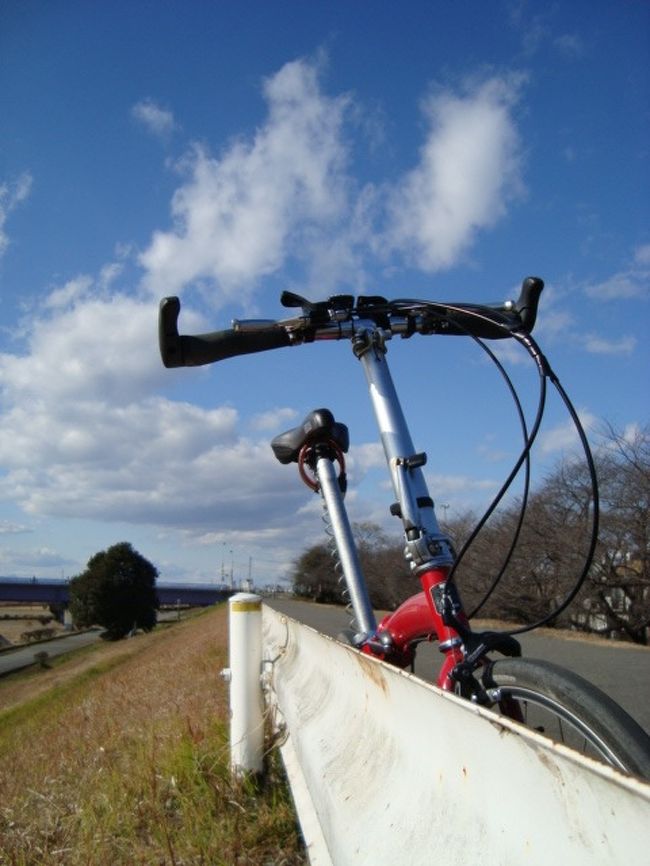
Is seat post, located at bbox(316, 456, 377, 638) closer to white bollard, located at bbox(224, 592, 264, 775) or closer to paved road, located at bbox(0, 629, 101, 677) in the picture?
white bollard, located at bbox(224, 592, 264, 775)

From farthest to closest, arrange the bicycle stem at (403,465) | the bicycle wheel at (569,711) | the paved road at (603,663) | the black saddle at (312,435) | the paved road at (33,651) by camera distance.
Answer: the paved road at (33,651) < the paved road at (603,663) < the black saddle at (312,435) < the bicycle stem at (403,465) < the bicycle wheel at (569,711)

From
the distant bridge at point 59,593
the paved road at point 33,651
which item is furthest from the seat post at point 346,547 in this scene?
the distant bridge at point 59,593

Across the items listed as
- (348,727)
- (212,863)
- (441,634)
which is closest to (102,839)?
(212,863)

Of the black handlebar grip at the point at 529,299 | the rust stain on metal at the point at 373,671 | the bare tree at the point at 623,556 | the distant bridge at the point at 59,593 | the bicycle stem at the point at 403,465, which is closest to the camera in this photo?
the rust stain on metal at the point at 373,671

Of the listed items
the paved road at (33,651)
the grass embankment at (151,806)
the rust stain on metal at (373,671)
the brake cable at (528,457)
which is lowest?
the grass embankment at (151,806)

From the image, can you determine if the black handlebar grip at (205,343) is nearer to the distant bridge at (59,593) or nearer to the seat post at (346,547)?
the seat post at (346,547)

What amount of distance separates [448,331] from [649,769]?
1.81 m

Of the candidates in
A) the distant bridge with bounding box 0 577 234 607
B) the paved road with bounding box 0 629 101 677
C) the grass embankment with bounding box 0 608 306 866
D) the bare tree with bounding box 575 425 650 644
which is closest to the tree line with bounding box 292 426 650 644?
the bare tree with bounding box 575 425 650 644

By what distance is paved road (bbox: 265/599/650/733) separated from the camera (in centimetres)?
675

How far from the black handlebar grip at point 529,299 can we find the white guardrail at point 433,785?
1264 millimetres

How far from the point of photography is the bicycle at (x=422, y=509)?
5.70 feet

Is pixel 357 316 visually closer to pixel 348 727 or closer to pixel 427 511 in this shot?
pixel 427 511

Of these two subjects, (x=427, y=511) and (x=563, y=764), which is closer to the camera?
(x=563, y=764)

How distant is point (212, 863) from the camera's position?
269 centimetres
